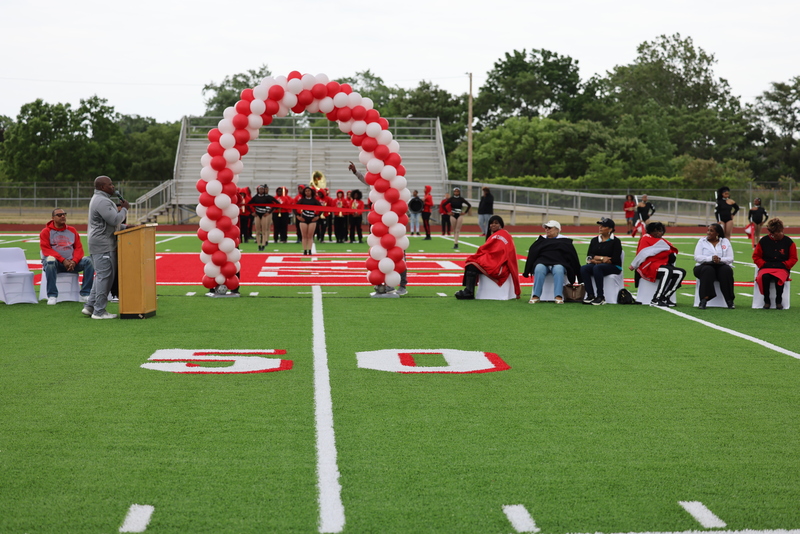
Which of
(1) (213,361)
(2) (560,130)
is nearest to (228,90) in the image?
(2) (560,130)

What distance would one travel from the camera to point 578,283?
13.1 metres

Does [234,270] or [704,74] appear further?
[704,74]

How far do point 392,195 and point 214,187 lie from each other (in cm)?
274

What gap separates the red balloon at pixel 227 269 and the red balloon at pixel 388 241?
2.41m

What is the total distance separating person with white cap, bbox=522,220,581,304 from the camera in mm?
12820

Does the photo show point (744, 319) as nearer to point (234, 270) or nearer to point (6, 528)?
point (234, 270)

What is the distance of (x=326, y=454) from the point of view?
17.3 ft

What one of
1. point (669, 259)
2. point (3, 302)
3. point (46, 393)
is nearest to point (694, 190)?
point (669, 259)

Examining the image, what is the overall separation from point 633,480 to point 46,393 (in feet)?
15.2

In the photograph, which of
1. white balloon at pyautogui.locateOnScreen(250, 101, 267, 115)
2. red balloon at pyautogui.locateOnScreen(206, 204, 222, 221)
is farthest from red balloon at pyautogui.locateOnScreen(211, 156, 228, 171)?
white balloon at pyautogui.locateOnScreen(250, 101, 267, 115)

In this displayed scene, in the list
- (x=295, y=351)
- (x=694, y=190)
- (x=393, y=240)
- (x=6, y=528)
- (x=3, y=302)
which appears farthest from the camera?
(x=694, y=190)

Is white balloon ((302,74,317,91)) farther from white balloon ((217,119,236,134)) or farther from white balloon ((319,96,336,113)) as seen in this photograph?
white balloon ((217,119,236,134))

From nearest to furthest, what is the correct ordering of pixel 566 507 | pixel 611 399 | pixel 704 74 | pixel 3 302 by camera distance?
1. pixel 566 507
2. pixel 611 399
3. pixel 3 302
4. pixel 704 74

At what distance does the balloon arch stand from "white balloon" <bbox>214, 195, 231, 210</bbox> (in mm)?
15
